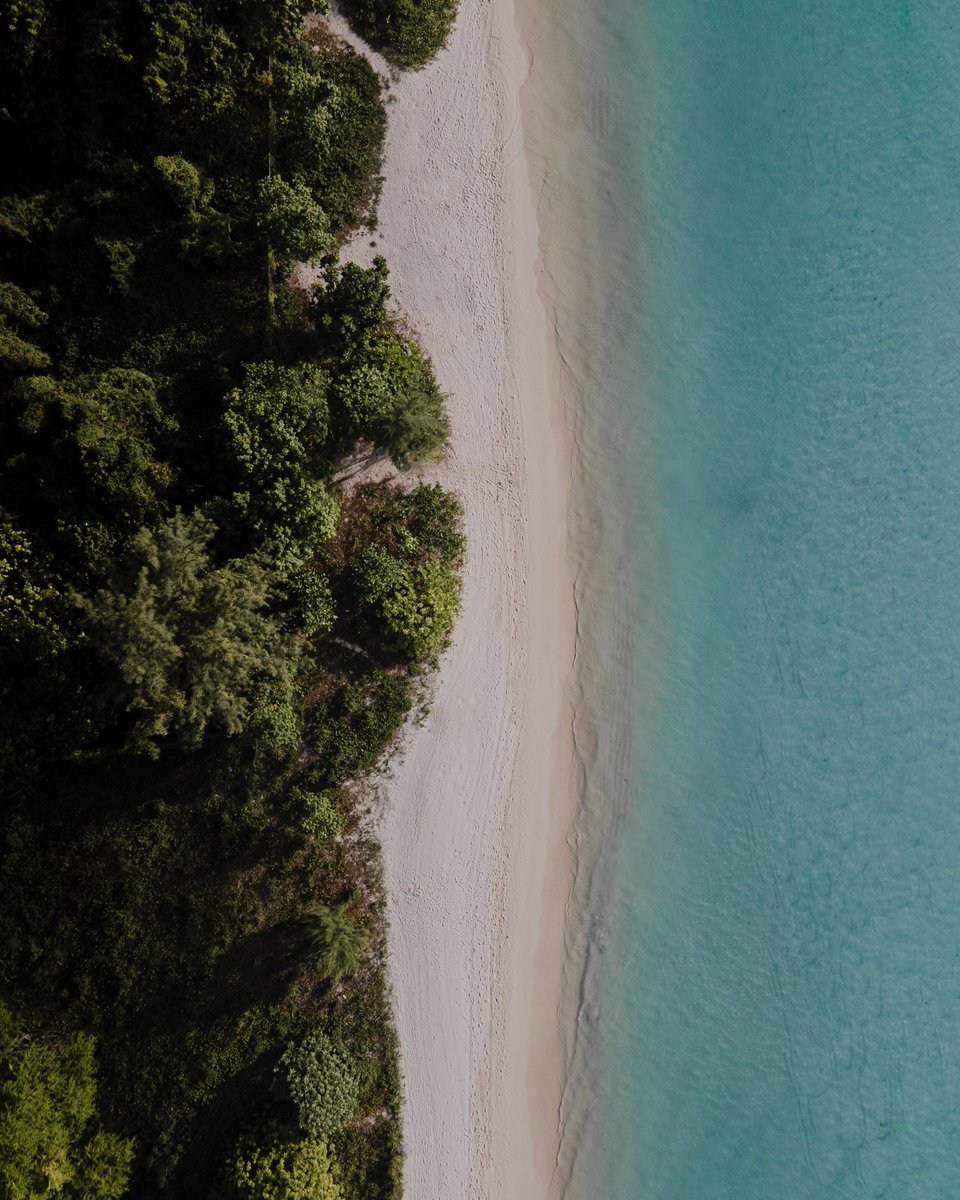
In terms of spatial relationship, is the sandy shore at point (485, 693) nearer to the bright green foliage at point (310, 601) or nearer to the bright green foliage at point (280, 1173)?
the bright green foliage at point (280, 1173)

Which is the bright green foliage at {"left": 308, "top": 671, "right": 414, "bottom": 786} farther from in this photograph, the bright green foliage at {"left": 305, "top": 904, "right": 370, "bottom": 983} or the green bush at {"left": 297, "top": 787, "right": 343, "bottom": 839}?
the bright green foliage at {"left": 305, "top": 904, "right": 370, "bottom": 983}

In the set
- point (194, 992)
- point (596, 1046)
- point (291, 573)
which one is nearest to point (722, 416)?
point (291, 573)

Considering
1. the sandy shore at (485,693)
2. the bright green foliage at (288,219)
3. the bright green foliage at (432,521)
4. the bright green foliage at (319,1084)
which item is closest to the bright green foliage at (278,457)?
the bright green foliage at (432,521)

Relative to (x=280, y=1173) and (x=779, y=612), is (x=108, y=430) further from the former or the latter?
(x=779, y=612)

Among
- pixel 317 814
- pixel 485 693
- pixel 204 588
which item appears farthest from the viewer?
pixel 485 693

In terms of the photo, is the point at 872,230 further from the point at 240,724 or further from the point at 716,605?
the point at 240,724

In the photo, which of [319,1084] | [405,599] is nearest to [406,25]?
[405,599]
